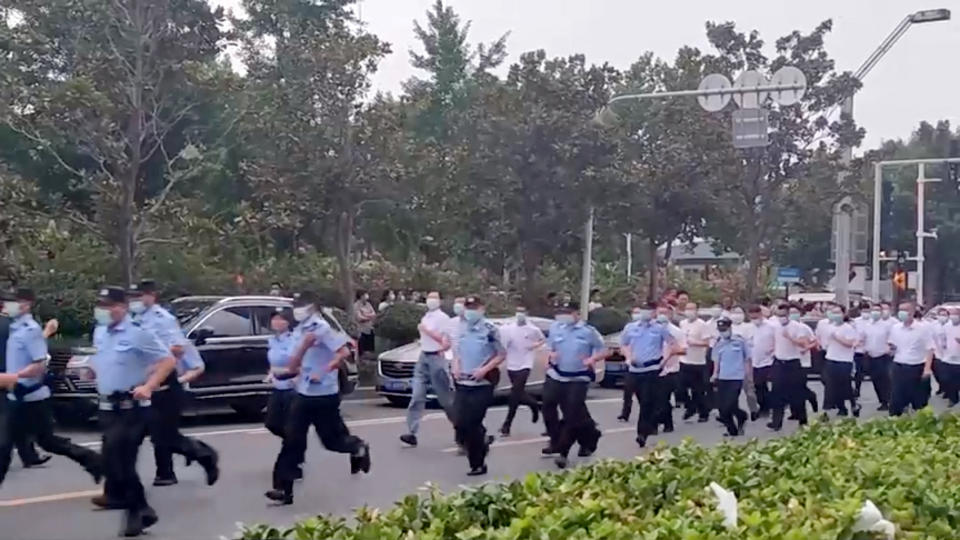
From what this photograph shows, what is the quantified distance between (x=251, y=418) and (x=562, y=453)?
5.39m

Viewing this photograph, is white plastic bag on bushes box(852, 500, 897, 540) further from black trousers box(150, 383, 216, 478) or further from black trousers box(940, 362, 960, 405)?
black trousers box(940, 362, 960, 405)

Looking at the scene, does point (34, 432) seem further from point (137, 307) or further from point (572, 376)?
point (572, 376)

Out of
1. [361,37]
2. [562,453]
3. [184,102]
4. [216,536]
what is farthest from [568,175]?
[216,536]

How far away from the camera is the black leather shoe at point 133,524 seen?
9.25 meters

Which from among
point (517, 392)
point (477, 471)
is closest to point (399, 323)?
point (517, 392)

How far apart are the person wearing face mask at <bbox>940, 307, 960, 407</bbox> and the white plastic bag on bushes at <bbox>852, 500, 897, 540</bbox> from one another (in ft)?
48.5

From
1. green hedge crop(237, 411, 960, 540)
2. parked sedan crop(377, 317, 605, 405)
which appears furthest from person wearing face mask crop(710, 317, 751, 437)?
green hedge crop(237, 411, 960, 540)

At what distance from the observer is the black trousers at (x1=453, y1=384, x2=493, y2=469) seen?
41.6 ft

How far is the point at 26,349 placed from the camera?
10547mm

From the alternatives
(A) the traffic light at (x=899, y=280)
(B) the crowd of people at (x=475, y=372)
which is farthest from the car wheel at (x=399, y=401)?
(A) the traffic light at (x=899, y=280)

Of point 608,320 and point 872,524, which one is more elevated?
point 872,524

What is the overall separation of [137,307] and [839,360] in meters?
11.2

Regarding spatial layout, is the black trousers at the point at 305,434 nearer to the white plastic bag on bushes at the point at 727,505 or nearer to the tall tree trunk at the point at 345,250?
the white plastic bag on bushes at the point at 727,505

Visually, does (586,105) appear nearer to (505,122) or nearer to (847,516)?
(505,122)
